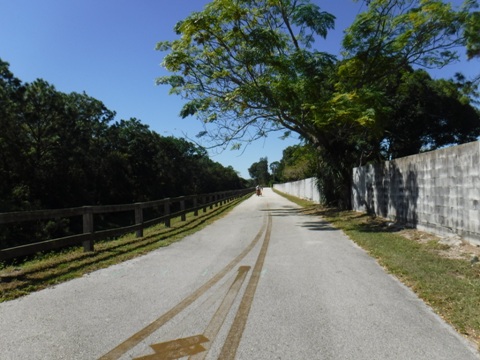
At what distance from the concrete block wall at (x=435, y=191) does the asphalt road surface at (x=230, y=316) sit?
312 cm

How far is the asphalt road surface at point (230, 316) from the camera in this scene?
14.2 feet

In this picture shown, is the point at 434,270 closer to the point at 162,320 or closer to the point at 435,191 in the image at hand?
the point at 435,191

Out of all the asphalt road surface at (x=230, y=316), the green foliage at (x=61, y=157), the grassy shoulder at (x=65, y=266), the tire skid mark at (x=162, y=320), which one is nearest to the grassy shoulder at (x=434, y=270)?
the asphalt road surface at (x=230, y=316)

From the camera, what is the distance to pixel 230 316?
539cm

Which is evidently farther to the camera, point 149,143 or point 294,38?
point 149,143

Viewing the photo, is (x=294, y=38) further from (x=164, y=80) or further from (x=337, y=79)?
(x=164, y=80)

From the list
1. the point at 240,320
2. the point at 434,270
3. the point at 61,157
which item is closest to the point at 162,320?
the point at 240,320

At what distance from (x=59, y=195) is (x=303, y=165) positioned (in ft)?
90.3

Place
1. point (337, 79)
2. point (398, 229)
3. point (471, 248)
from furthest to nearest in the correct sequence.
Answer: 1. point (337, 79)
2. point (398, 229)
3. point (471, 248)

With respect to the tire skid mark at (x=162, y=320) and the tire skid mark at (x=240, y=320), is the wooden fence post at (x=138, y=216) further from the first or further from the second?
the tire skid mark at (x=240, y=320)

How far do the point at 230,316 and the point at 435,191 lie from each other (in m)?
8.85

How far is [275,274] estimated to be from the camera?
7.85 m

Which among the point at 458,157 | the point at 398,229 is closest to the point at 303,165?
the point at 398,229

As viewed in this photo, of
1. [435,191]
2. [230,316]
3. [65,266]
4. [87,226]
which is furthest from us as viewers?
[435,191]
